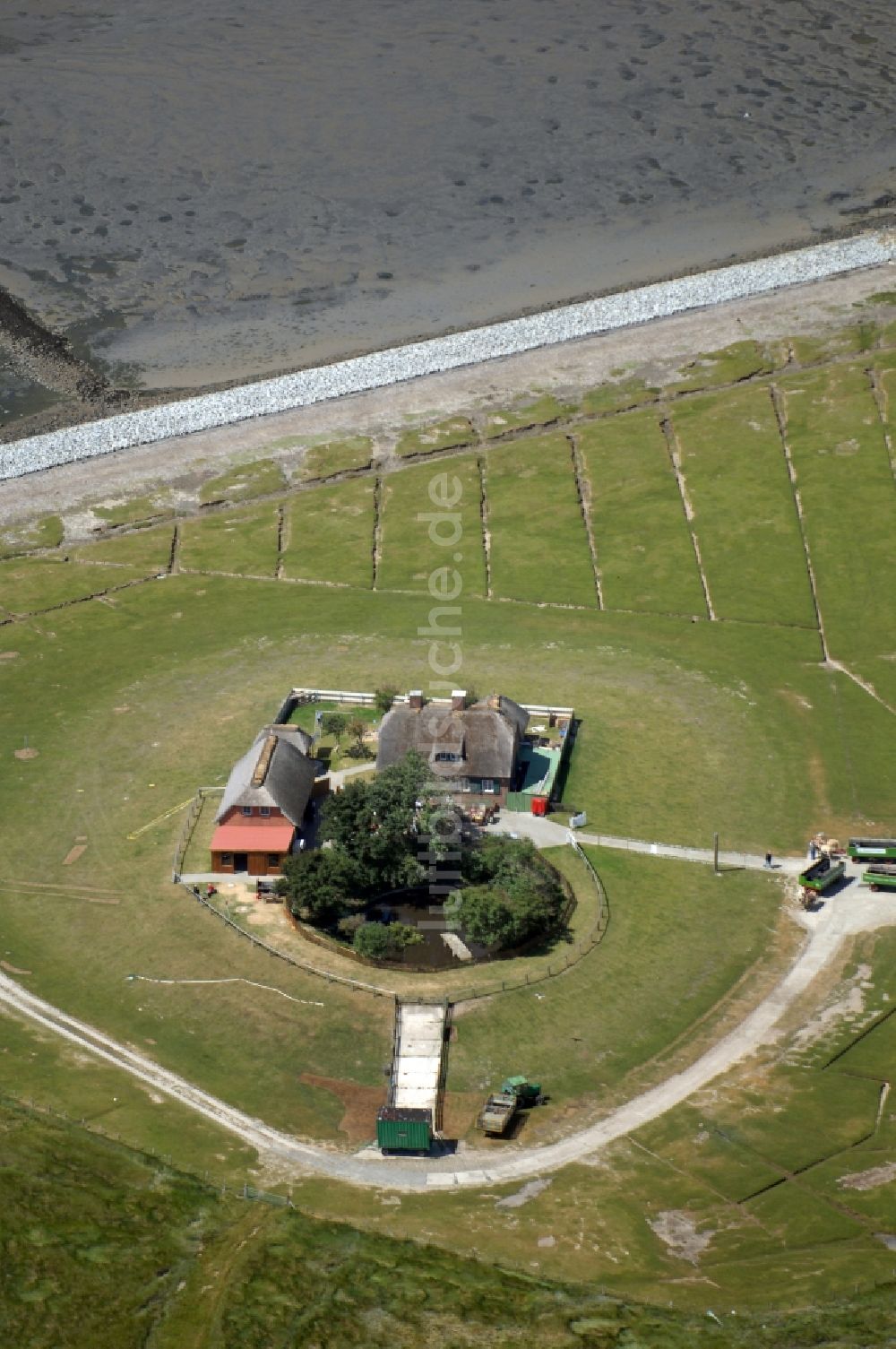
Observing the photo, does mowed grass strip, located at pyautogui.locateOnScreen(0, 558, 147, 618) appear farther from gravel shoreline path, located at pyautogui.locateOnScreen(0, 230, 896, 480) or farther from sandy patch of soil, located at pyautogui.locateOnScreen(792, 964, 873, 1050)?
sandy patch of soil, located at pyautogui.locateOnScreen(792, 964, 873, 1050)

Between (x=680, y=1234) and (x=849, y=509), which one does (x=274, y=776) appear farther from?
(x=849, y=509)

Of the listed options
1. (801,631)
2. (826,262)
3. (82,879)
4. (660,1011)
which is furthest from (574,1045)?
(826,262)

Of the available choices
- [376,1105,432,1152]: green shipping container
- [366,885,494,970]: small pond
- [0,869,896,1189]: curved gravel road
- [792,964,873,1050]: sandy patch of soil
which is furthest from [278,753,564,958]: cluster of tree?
[792,964,873,1050]: sandy patch of soil

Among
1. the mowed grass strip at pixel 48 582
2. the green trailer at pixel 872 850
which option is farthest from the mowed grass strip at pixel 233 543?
the green trailer at pixel 872 850

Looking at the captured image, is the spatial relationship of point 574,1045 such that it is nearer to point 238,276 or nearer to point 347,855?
point 347,855

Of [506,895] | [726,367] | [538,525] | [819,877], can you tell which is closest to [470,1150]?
[506,895]
